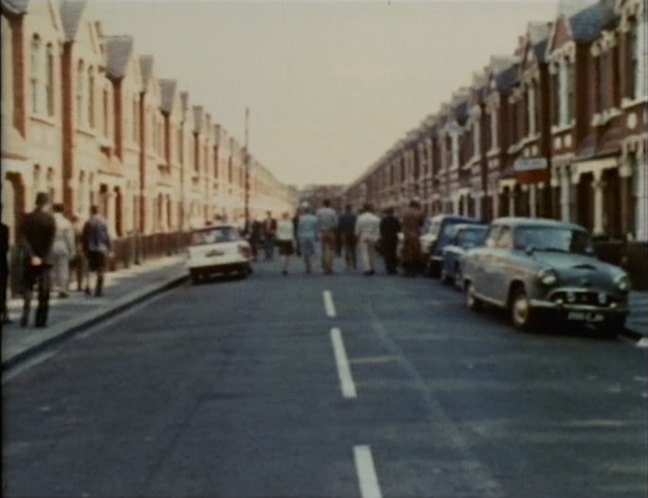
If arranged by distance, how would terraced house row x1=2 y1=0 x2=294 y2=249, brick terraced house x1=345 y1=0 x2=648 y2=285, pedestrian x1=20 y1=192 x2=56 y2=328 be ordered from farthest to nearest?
1. brick terraced house x1=345 y1=0 x2=648 y2=285
2. terraced house row x1=2 y1=0 x2=294 y2=249
3. pedestrian x1=20 y1=192 x2=56 y2=328

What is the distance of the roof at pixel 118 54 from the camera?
39594 mm

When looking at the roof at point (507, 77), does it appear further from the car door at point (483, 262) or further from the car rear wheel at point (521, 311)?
the car rear wheel at point (521, 311)

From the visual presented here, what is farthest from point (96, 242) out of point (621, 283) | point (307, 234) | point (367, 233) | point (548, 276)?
point (621, 283)

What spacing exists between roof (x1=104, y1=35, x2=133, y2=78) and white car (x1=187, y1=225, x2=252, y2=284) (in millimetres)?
12640

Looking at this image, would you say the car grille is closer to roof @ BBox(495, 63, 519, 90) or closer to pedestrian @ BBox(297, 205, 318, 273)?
pedestrian @ BBox(297, 205, 318, 273)

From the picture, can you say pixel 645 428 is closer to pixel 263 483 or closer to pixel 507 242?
pixel 263 483

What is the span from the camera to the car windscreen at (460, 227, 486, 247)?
84.2ft

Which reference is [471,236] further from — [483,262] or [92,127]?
[92,127]

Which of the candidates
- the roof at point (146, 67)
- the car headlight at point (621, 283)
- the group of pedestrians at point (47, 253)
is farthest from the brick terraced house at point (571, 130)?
the roof at point (146, 67)

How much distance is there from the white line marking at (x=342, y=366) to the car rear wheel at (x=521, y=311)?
9.26 feet

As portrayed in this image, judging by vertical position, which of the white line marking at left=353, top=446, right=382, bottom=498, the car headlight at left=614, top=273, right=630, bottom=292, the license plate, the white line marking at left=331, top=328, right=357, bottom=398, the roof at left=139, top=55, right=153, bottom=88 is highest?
the roof at left=139, top=55, right=153, bottom=88

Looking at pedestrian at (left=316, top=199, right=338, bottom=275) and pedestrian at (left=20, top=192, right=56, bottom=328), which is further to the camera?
pedestrian at (left=316, top=199, right=338, bottom=275)

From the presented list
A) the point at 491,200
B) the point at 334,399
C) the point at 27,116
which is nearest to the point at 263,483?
the point at 334,399

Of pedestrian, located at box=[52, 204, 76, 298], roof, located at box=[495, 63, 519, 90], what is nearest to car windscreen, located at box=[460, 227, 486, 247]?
pedestrian, located at box=[52, 204, 76, 298]
